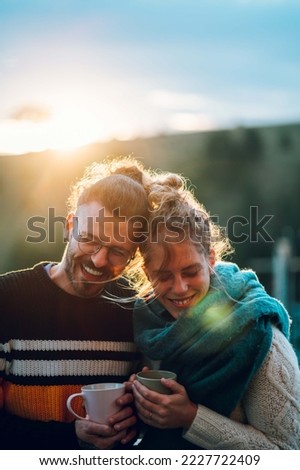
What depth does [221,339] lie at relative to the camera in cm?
152

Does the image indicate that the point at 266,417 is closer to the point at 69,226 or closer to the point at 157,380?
the point at 157,380

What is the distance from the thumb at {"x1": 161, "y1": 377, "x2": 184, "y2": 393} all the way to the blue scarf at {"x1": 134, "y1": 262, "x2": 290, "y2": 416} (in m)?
0.06

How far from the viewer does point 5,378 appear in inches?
66.4

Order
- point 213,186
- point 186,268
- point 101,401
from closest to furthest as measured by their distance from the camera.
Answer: point 101,401 → point 186,268 → point 213,186

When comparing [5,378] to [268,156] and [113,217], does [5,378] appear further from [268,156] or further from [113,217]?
[268,156]

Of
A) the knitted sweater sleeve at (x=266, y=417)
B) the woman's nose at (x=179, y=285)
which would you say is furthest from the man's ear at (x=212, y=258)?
the knitted sweater sleeve at (x=266, y=417)

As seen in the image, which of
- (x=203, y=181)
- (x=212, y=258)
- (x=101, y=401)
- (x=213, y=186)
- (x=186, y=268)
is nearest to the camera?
(x=101, y=401)

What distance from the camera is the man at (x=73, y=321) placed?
1612mm

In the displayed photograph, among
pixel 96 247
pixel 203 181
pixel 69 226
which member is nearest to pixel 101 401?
pixel 96 247

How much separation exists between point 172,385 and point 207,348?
0.13 metres

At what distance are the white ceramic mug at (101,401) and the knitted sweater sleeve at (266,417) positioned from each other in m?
0.19

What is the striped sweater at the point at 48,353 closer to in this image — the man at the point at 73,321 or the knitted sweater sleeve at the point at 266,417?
the man at the point at 73,321

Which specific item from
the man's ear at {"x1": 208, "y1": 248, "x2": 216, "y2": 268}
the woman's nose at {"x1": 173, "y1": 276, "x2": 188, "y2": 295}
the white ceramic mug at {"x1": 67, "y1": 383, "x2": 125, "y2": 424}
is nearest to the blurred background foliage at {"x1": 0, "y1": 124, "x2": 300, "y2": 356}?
the man's ear at {"x1": 208, "y1": 248, "x2": 216, "y2": 268}

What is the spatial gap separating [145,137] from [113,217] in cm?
425
